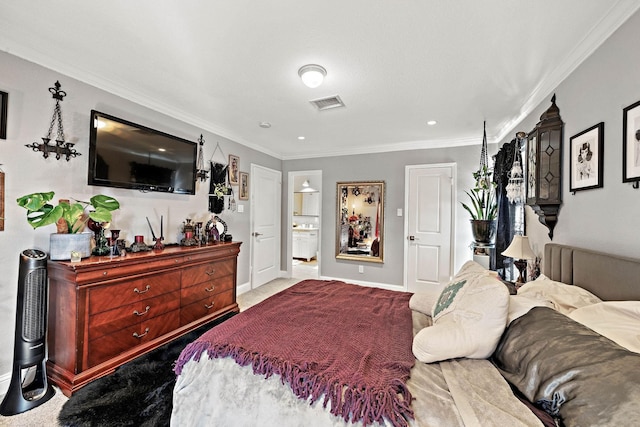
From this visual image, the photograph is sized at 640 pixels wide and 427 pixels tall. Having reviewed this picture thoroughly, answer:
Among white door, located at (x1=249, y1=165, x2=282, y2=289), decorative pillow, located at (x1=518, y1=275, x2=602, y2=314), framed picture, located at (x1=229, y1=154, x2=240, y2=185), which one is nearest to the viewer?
decorative pillow, located at (x1=518, y1=275, x2=602, y2=314)

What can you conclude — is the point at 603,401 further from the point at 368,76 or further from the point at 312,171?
the point at 312,171

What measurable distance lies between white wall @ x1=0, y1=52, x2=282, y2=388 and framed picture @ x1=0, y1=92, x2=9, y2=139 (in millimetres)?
23

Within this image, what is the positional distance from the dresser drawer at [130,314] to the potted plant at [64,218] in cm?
50

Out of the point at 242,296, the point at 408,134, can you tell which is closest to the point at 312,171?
the point at 408,134

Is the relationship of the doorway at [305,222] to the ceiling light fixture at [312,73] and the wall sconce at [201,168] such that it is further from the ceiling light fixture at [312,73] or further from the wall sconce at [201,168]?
the ceiling light fixture at [312,73]

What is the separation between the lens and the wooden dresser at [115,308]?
189 cm

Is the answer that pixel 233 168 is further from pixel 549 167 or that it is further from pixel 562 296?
pixel 562 296

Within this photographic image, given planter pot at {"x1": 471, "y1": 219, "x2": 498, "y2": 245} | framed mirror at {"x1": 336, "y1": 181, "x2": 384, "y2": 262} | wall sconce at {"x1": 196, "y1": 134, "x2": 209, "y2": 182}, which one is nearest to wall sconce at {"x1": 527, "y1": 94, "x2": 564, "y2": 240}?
planter pot at {"x1": 471, "y1": 219, "x2": 498, "y2": 245}

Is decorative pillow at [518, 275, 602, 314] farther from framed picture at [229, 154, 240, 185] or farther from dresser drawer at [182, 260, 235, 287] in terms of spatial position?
framed picture at [229, 154, 240, 185]

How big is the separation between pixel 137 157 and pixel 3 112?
87 centimetres

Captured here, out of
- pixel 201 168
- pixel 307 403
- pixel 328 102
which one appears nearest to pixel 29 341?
pixel 307 403

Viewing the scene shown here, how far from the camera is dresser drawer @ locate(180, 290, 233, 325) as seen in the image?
2693 mm

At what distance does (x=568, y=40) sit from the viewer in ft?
5.74

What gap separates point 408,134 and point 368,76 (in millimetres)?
1841
